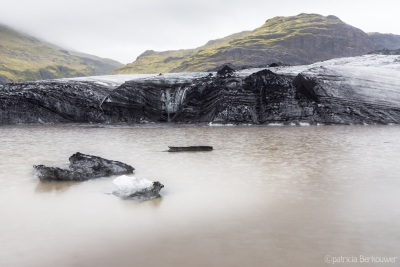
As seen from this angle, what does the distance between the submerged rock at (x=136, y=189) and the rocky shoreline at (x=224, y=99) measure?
18.1 meters

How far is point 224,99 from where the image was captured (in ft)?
84.2

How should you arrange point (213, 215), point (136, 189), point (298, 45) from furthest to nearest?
1. point (298, 45)
2. point (136, 189)
3. point (213, 215)

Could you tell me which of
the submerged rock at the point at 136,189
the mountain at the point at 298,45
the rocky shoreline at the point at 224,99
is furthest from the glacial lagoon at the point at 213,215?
the mountain at the point at 298,45

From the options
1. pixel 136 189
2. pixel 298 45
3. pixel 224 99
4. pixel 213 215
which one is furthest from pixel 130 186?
pixel 298 45

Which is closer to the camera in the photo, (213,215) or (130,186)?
(213,215)

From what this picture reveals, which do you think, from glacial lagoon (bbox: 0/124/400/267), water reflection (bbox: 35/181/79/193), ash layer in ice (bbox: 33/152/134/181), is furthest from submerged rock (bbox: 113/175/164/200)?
ash layer in ice (bbox: 33/152/134/181)

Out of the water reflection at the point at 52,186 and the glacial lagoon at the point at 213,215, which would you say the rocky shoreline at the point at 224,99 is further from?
the water reflection at the point at 52,186

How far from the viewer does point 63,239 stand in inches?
182

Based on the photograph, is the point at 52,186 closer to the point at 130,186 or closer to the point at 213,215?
the point at 130,186

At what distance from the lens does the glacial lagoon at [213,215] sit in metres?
4.19

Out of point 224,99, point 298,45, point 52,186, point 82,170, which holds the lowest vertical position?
point 52,186

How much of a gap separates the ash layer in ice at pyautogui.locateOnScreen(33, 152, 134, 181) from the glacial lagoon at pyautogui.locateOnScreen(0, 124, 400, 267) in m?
0.25

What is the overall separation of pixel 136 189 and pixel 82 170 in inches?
91.6

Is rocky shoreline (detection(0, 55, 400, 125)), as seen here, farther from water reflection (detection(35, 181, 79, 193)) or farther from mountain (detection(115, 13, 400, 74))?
mountain (detection(115, 13, 400, 74))
